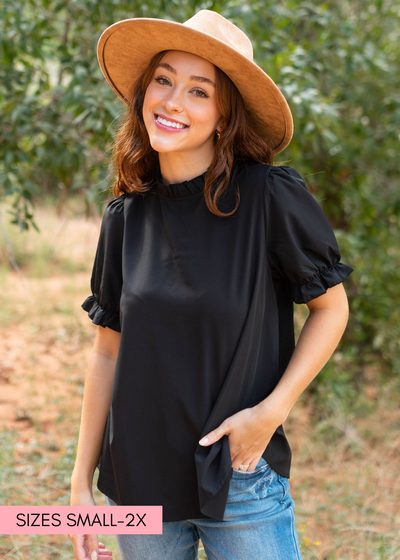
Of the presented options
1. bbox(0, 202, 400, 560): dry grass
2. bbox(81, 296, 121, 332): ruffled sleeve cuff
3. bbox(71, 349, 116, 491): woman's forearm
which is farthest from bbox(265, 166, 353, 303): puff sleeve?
bbox(0, 202, 400, 560): dry grass

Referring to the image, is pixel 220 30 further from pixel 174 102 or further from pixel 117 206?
pixel 117 206

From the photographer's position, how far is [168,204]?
1.44 meters

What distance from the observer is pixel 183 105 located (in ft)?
4.51

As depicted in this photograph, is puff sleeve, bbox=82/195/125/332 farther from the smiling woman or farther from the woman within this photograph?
the smiling woman

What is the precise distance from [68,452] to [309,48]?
2941 mm

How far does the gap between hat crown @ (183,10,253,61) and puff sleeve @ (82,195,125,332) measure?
1.71 ft

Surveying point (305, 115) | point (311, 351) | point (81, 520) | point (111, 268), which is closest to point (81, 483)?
point (81, 520)

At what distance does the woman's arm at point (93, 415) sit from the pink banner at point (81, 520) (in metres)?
0.07

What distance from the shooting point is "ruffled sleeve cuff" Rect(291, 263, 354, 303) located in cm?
131

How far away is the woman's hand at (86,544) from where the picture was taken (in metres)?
1.47

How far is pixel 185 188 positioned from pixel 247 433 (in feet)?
2.12

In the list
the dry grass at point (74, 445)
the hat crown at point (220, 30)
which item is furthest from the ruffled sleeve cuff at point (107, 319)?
the dry grass at point (74, 445)

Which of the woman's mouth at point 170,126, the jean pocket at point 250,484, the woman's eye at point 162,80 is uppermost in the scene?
the woman's eye at point 162,80

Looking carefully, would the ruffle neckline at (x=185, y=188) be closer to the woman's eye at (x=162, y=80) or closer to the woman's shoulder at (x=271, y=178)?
the woman's shoulder at (x=271, y=178)
